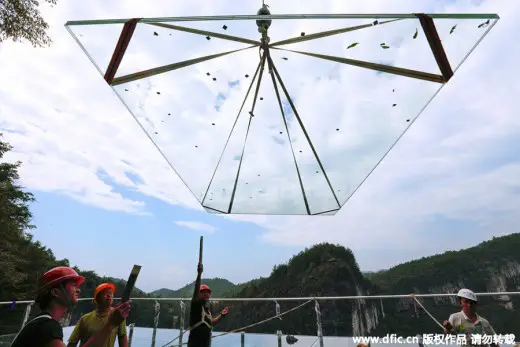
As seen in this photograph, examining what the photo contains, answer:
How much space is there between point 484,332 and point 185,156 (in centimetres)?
412

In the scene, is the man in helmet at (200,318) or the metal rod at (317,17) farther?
the man in helmet at (200,318)

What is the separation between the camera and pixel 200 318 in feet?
13.9

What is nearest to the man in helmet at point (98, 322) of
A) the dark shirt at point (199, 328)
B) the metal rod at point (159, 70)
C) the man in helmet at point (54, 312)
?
the dark shirt at point (199, 328)

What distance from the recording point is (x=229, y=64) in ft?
10.4

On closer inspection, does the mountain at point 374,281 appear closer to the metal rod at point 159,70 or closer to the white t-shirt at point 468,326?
the white t-shirt at point 468,326

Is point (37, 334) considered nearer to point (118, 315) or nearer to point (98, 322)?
point (118, 315)

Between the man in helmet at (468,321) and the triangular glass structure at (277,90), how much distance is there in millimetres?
1889

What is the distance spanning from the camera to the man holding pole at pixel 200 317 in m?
4.11

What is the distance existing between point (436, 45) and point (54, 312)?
10.7 feet

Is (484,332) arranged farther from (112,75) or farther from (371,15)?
(112,75)

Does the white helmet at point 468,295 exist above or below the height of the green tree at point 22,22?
below

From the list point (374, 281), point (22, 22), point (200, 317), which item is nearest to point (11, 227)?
point (22, 22)

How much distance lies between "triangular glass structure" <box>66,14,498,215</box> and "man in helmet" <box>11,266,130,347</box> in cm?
188

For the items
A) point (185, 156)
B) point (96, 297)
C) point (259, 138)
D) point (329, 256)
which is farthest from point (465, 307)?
point (329, 256)
